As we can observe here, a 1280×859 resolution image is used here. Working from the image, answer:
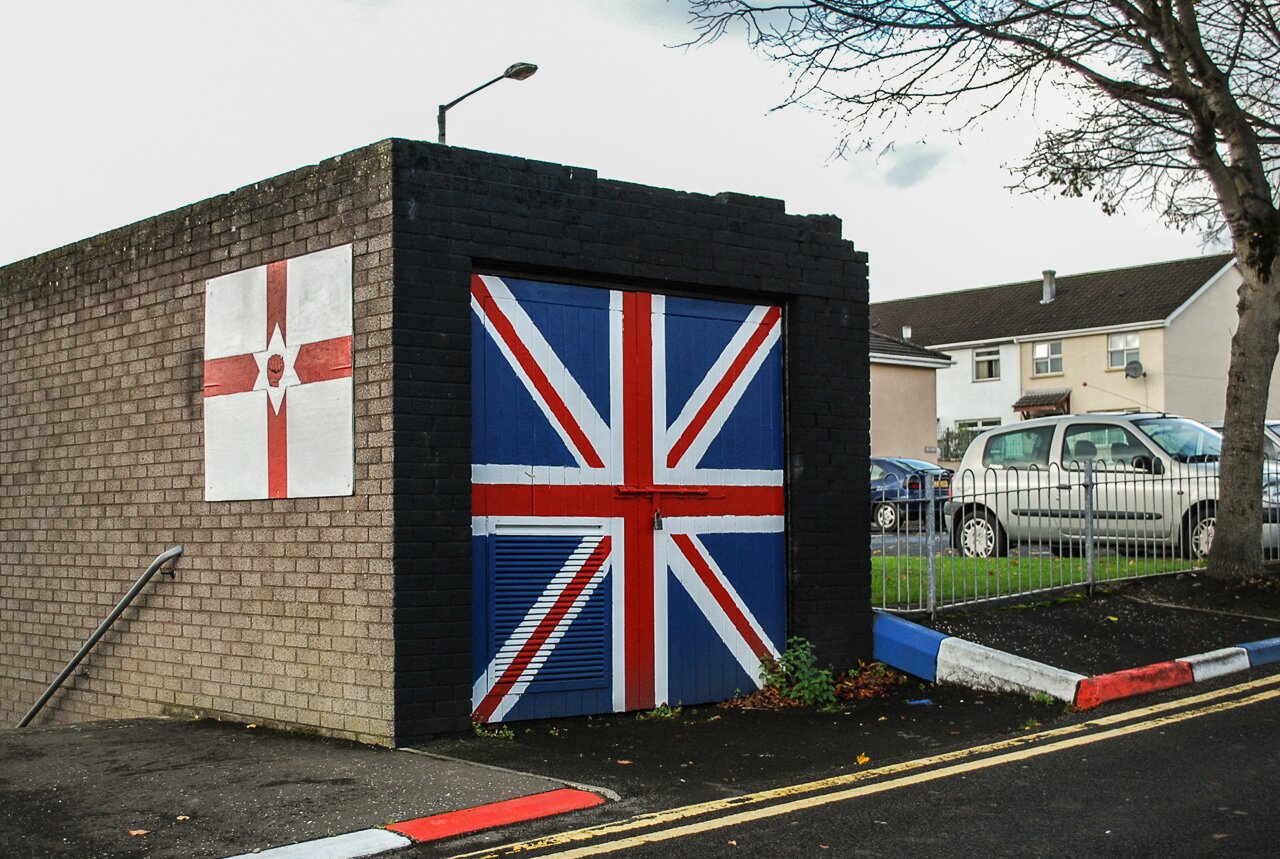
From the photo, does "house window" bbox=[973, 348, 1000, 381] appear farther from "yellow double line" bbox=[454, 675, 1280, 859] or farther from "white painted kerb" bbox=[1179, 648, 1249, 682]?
"yellow double line" bbox=[454, 675, 1280, 859]

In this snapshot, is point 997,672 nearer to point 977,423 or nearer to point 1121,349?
point 1121,349

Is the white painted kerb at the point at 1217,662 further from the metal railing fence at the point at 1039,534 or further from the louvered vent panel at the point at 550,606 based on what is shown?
the louvered vent panel at the point at 550,606

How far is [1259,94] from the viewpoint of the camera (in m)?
15.8

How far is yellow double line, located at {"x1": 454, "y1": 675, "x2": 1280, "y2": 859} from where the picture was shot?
5.75 m

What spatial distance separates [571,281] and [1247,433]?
7176 millimetres

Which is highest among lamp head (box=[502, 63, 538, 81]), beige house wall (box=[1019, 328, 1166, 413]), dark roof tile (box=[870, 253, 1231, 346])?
dark roof tile (box=[870, 253, 1231, 346])

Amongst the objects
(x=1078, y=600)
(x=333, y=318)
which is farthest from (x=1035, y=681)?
(x=333, y=318)

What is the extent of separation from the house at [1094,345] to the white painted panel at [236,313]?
125 feet

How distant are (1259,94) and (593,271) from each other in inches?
420

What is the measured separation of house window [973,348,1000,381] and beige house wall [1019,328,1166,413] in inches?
40.6

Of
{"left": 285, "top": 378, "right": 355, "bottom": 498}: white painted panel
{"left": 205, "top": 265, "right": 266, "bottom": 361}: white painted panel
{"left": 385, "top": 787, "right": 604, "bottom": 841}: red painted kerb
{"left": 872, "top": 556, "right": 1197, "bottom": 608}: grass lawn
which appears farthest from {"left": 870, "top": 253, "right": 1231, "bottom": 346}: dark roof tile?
{"left": 385, "top": 787, "right": 604, "bottom": 841}: red painted kerb

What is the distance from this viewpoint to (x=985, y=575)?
1170cm

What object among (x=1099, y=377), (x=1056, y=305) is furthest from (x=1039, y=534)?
(x=1056, y=305)

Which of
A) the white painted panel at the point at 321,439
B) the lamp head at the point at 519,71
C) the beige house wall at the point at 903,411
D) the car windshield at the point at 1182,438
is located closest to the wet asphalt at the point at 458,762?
the white painted panel at the point at 321,439
